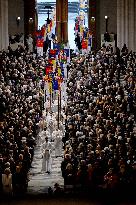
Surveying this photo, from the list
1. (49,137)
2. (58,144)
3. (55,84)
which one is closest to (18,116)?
(49,137)

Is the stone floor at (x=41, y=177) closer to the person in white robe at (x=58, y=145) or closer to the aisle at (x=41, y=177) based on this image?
the aisle at (x=41, y=177)

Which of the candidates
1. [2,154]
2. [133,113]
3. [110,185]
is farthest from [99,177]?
[133,113]

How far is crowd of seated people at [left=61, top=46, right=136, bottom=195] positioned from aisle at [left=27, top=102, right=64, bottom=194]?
805 mm

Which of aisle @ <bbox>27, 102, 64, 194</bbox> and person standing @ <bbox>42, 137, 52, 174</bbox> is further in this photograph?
person standing @ <bbox>42, 137, 52, 174</bbox>

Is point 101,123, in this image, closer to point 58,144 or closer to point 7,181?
point 58,144

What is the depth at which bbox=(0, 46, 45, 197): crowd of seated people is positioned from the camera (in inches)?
1027

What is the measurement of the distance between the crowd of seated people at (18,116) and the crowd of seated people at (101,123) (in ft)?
4.85

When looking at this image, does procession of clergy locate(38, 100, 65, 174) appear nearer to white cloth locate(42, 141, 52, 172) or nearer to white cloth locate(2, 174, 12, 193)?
white cloth locate(42, 141, 52, 172)

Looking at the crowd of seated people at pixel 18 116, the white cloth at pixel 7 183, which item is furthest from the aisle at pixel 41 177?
the white cloth at pixel 7 183

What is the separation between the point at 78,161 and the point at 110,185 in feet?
11.3

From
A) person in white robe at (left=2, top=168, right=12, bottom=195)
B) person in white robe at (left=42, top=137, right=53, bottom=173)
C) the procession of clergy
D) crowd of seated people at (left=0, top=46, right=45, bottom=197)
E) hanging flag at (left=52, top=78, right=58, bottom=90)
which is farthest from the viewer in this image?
hanging flag at (left=52, top=78, right=58, bottom=90)

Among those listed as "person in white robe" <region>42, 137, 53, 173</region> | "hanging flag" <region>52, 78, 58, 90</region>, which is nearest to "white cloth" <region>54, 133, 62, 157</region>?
"person in white robe" <region>42, 137, 53, 173</region>

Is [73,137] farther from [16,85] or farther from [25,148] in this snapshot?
[16,85]

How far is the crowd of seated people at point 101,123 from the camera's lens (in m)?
25.8
